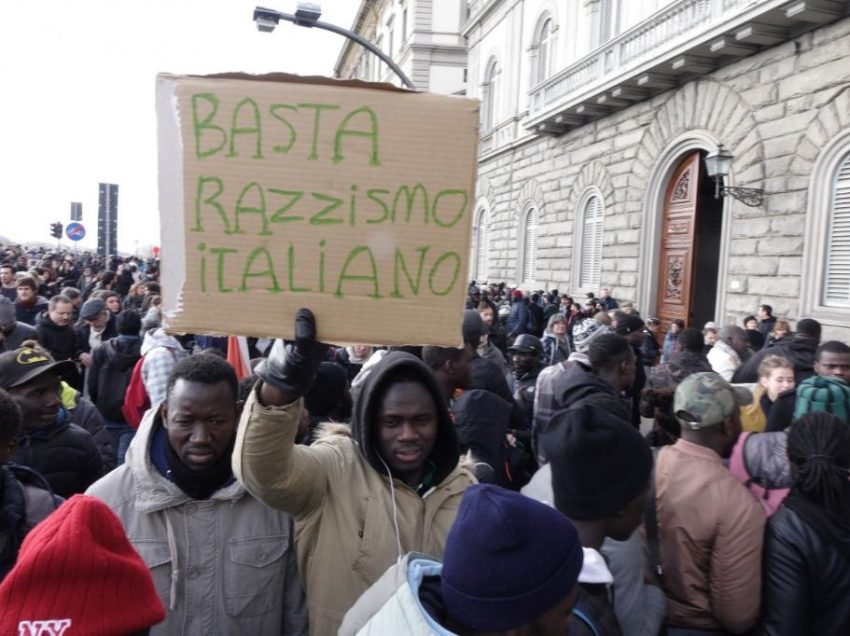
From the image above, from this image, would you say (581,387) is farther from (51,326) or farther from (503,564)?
(51,326)

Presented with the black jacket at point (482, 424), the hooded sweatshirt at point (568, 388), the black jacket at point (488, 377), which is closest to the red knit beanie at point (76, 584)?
the black jacket at point (482, 424)

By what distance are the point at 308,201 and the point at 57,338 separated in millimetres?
5496

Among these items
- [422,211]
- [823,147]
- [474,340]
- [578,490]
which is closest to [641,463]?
[578,490]

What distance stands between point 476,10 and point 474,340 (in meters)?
22.7

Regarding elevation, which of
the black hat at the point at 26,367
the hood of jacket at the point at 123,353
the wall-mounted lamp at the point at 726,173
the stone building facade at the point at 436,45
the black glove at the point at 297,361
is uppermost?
the stone building facade at the point at 436,45

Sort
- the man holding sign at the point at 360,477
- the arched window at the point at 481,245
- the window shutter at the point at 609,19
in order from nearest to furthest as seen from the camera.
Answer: the man holding sign at the point at 360,477, the window shutter at the point at 609,19, the arched window at the point at 481,245

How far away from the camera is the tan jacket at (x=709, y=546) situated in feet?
7.36

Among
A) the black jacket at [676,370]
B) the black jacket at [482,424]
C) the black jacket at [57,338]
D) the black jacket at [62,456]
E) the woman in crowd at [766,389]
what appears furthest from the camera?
the black jacket at [57,338]

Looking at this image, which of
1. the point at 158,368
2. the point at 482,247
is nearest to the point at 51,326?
the point at 158,368

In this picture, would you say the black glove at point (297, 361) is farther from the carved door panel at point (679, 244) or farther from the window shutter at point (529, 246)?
the window shutter at point (529, 246)

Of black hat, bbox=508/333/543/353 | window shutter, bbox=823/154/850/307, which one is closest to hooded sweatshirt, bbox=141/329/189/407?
black hat, bbox=508/333/543/353

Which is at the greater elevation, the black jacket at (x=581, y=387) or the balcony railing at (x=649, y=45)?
the balcony railing at (x=649, y=45)

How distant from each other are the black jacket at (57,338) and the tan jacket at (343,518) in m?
5.05

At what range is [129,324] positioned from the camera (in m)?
4.89
